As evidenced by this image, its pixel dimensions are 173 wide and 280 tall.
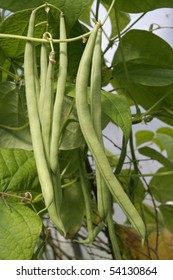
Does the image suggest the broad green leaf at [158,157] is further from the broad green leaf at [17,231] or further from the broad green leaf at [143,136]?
the broad green leaf at [17,231]

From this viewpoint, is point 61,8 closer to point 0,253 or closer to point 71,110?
point 71,110

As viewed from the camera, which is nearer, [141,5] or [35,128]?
[35,128]

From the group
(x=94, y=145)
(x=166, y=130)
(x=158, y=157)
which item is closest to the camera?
(x=94, y=145)

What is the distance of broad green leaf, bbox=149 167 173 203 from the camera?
3.22 ft

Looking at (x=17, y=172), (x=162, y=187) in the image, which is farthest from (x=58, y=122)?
(x=162, y=187)

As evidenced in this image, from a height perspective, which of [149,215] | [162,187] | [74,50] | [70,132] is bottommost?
[149,215]

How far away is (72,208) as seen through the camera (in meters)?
0.72

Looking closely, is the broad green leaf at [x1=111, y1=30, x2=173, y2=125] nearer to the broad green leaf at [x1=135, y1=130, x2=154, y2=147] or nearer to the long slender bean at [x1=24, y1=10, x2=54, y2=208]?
the long slender bean at [x1=24, y1=10, x2=54, y2=208]

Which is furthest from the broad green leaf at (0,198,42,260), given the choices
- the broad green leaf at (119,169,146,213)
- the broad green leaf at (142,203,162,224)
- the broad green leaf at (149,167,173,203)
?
the broad green leaf at (142,203,162,224)

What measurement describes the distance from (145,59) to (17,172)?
0.98ft

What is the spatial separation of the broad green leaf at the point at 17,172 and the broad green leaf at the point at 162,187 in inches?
17.4

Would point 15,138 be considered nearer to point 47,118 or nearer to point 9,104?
point 9,104
